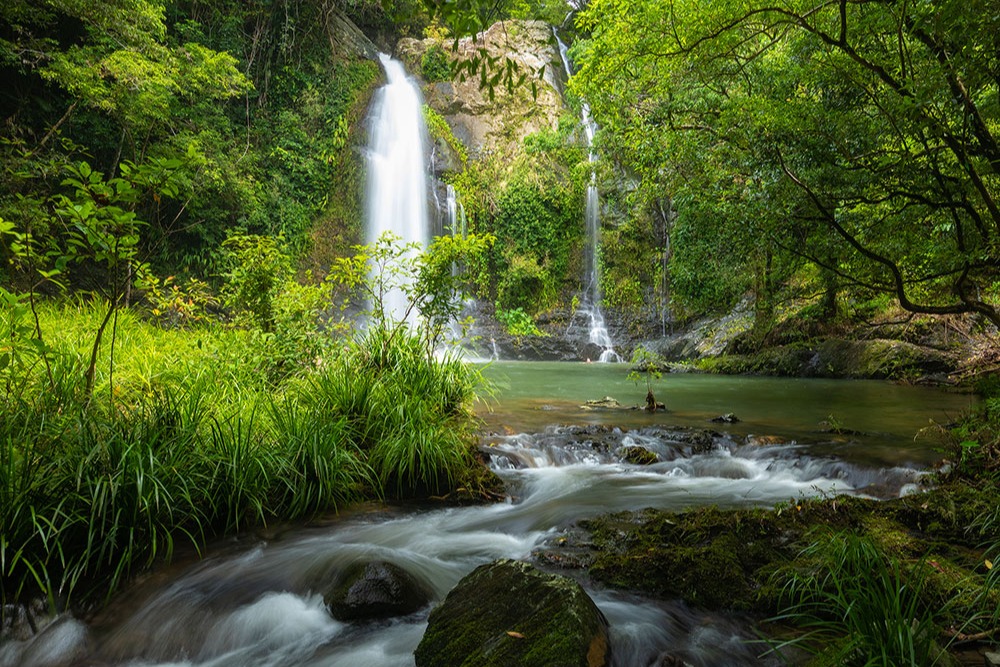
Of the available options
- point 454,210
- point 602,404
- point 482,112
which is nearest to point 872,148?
point 602,404

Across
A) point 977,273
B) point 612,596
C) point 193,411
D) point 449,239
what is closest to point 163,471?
point 193,411

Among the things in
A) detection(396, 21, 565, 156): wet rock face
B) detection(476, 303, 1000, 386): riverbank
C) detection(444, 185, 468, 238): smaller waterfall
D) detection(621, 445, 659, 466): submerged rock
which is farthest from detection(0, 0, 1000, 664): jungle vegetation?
detection(396, 21, 565, 156): wet rock face

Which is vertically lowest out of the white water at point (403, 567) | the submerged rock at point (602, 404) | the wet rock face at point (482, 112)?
the white water at point (403, 567)

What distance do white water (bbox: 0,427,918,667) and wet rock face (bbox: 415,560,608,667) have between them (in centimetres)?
28

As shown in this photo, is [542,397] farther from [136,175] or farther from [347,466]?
[136,175]

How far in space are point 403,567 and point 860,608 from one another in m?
2.42

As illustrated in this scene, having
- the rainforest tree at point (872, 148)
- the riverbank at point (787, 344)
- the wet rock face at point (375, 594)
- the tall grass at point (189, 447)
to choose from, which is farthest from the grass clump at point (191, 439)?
the riverbank at point (787, 344)

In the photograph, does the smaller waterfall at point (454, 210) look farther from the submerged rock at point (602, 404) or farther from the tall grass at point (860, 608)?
the tall grass at point (860, 608)

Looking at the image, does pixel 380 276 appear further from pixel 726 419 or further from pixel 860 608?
pixel 726 419

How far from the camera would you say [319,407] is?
448cm

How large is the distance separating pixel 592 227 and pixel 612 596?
2182 cm

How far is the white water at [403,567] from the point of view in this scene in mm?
2488

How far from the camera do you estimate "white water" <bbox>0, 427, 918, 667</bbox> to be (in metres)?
2.49

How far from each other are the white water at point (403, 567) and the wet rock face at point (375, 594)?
6 centimetres
